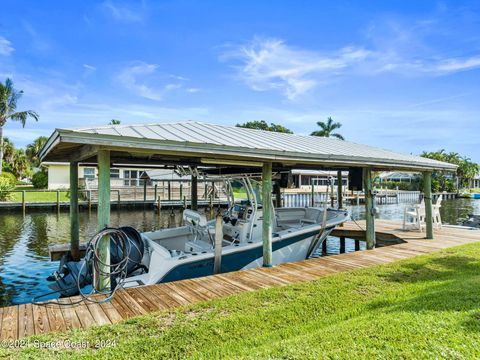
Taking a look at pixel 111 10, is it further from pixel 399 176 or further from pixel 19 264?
pixel 399 176

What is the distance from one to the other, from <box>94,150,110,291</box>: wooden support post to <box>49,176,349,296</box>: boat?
365 mm

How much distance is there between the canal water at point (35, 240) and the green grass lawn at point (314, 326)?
5.64m

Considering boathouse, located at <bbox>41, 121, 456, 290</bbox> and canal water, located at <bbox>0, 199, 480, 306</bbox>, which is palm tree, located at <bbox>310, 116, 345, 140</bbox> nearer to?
canal water, located at <bbox>0, 199, 480, 306</bbox>

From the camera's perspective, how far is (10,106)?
3559 cm

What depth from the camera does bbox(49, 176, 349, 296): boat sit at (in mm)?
6070

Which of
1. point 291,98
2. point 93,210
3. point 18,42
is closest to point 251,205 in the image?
point 291,98

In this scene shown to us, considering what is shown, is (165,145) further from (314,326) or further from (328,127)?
(328,127)

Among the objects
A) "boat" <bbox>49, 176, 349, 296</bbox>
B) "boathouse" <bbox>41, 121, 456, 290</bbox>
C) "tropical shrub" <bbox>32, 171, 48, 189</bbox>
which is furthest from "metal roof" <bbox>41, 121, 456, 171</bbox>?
"tropical shrub" <bbox>32, 171, 48, 189</bbox>

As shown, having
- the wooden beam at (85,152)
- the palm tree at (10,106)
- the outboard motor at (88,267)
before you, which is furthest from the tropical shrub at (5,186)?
the outboard motor at (88,267)

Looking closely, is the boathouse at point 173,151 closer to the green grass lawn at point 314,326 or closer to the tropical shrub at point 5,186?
the green grass lawn at point 314,326

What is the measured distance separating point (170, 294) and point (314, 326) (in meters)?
2.29

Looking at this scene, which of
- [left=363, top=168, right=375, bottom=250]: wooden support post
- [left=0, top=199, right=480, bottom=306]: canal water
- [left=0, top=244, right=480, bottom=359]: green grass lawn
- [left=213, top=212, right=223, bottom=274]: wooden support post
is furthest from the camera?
[left=363, top=168, right=375, bottom=250]: wooden support post

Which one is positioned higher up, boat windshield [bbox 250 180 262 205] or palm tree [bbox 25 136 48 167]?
palm tree [bbox 25 136 48 167]

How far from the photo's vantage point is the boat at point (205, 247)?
6.07m
